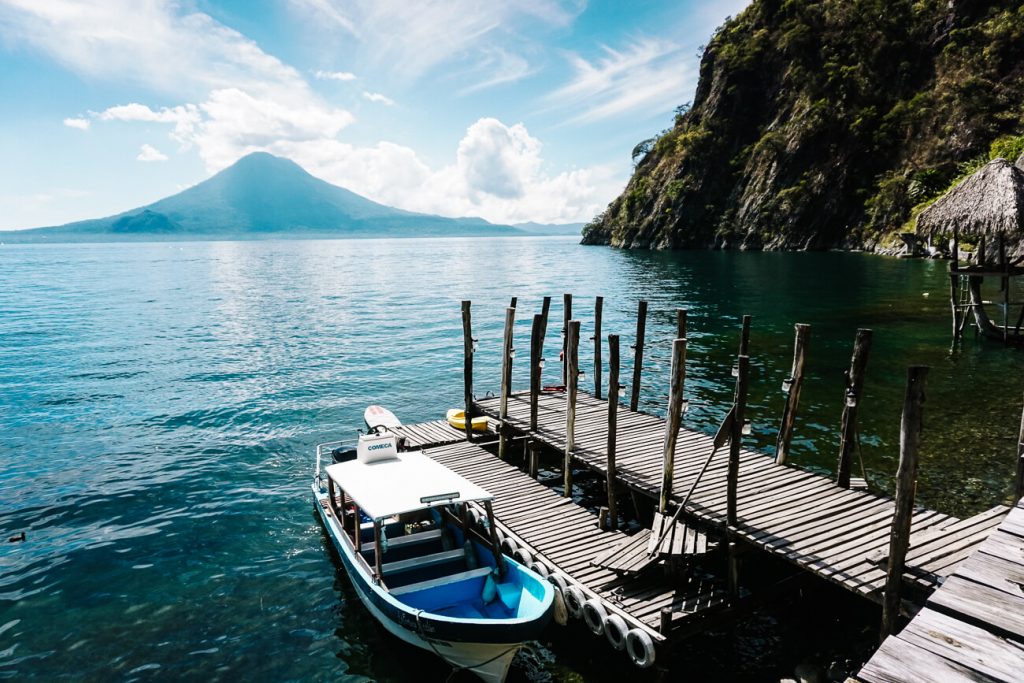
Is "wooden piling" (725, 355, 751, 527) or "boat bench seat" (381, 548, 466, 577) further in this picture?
"boat bench seat" (381, 548, 466, 577)

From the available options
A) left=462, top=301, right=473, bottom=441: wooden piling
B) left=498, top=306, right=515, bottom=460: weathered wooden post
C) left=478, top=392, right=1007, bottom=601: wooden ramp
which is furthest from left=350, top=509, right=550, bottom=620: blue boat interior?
left=462, top=301, right=473, bottom=441: wooden piling

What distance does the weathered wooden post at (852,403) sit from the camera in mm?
13324

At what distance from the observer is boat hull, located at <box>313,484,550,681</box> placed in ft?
34.2

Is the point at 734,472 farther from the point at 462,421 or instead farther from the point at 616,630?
the point at 462,421

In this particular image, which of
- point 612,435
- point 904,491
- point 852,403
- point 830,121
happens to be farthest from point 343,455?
point 830,121

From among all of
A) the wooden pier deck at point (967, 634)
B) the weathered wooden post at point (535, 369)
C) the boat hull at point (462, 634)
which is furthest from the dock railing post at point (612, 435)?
the wooden pier deck at point (967, 634)

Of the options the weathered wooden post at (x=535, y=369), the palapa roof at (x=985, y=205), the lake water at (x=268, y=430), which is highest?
the palapa roof at (x=985, y=205)

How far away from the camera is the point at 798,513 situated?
12.4 meters

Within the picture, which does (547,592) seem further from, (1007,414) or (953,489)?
(1007,414)

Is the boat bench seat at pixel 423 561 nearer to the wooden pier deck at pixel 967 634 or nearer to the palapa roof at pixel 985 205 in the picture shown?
the wooden pier deck at pixel 967 634

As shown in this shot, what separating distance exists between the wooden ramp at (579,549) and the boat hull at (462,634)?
5.98ft

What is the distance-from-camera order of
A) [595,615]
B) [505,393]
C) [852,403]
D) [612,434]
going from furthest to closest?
[505,393] → [612,434] → [852,403] → [595,615]

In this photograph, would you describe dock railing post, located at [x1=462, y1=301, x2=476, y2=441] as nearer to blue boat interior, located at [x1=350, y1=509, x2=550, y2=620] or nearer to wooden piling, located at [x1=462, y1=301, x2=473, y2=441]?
wooden piling, located at [x1=462, y1=301, x2=473, y2=441]

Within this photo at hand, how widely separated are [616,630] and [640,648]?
0.59 meters
